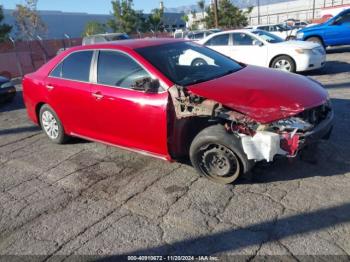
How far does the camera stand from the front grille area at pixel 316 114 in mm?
3715

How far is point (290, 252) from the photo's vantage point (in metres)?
2.85

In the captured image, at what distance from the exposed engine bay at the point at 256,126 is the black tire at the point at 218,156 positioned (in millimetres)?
88

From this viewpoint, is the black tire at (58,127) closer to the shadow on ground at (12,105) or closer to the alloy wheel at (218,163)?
the alloy wheel at (218,163)

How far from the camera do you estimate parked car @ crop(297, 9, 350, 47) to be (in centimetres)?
1405

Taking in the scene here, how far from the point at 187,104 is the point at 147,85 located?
1.86 feet

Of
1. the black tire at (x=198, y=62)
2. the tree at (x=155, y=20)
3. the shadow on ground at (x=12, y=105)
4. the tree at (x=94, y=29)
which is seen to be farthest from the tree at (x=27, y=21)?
the black tire at (x=198, y=62)

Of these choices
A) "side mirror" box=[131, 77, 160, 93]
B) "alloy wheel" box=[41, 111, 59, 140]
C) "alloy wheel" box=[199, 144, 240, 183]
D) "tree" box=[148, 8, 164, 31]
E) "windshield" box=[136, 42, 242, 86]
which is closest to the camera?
"alloy wheel" box=[199, 144, 240, 183]

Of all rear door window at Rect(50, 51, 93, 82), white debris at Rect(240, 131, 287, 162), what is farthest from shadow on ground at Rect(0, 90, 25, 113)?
white debris at Rect(240, 131, 287, 162)

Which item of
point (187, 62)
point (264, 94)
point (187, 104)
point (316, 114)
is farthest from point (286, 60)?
point (187, 104)

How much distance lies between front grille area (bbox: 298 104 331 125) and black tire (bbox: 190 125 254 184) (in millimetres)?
749

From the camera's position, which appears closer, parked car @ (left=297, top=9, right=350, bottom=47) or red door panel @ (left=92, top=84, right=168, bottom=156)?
red door panel @ (left=92, top=84, right=168, bottom=156)

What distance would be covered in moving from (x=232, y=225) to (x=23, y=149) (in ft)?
13.5

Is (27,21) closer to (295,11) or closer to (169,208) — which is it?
(169,208)

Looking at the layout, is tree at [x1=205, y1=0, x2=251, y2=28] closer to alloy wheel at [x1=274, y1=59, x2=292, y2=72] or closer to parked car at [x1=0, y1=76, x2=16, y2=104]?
alloy wheel at [x1=274, y1=59, x2=292, y2=72]
